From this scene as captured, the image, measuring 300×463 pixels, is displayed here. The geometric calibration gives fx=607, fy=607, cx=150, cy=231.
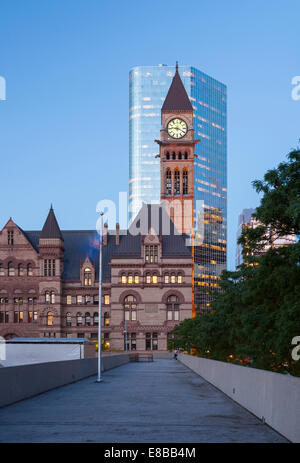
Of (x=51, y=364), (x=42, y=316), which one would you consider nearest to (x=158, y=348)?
(x=42, y=316)

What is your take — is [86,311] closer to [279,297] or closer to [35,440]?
[279,297]

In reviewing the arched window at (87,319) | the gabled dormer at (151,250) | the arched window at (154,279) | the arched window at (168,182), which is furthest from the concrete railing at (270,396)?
the arched window at (168,182)

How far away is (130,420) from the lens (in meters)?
15.2

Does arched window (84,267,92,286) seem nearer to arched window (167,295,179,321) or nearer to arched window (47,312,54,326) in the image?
arched window (47,312,54,326)

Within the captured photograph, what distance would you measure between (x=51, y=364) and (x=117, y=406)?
8535mm

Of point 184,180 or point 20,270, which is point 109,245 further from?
point 184,180

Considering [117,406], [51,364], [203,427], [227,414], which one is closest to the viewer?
[203,427]

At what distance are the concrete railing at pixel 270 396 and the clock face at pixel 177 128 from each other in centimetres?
10759

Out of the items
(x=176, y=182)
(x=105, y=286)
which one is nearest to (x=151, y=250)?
(x=105, y=286)

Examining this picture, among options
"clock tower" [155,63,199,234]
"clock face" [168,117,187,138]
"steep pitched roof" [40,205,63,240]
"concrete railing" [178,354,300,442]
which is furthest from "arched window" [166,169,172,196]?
"concrete railing" [178,354,300,442]

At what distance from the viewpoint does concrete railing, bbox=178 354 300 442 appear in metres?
12.1

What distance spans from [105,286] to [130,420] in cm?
9326

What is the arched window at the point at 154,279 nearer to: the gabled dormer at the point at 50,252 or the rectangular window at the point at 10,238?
the gabled dormer at the point at 50,252
